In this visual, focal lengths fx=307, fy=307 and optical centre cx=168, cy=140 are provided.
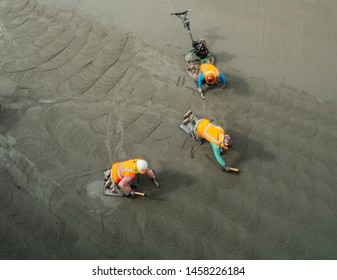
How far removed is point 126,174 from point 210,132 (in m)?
1.85

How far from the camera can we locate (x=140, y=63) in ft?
25.6

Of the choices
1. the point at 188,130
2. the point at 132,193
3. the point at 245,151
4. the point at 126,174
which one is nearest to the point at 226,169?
the point at 245,151

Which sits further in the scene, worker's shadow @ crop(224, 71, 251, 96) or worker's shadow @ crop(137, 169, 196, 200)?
worker's shadow @ crop(224, 71, 251, 96)

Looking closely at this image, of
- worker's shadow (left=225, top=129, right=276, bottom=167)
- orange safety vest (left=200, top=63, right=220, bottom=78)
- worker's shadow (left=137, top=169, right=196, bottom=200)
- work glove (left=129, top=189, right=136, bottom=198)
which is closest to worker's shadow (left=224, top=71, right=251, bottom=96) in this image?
orange safety vest (left=200, top=63, right=220, bottom=78)

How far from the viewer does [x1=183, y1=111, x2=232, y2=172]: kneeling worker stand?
5.89 m

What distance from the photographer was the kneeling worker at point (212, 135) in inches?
232

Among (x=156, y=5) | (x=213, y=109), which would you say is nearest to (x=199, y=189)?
(x=213, y=109)

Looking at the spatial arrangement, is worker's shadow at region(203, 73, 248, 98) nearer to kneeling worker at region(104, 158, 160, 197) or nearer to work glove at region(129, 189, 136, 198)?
kneeling worker at region(104, 158, 160, 197)

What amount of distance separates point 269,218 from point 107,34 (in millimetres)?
6101

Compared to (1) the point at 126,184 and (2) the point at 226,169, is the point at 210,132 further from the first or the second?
(1) the point at 126,184

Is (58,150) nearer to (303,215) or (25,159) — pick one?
(25,159)

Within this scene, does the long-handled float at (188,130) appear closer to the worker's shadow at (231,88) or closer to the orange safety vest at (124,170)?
the worker's shadow at (231,88)

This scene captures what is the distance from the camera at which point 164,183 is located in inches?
246

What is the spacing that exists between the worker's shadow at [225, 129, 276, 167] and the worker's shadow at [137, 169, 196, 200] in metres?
1.03
